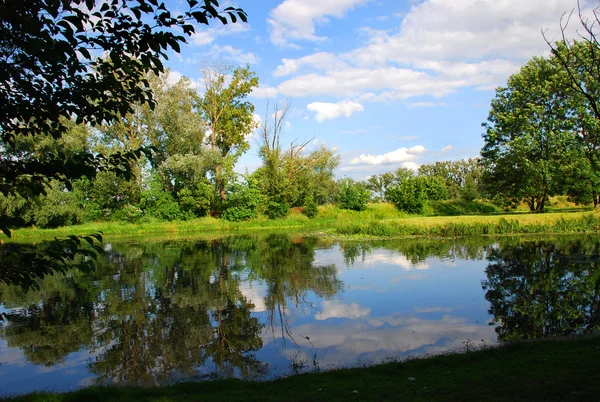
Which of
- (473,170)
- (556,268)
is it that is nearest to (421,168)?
(473,170)

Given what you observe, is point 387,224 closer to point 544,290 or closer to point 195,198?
point 544,290

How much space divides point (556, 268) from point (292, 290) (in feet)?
34.0

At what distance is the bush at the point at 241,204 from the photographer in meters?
46.0

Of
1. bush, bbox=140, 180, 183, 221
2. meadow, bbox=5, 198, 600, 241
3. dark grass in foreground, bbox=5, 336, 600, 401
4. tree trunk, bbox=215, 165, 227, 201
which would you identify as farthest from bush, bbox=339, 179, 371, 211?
dark grass in foreground, bbox=5, 336, 600, 401

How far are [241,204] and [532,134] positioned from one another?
29.3 meters

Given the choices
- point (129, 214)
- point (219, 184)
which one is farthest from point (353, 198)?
point (129, 214)

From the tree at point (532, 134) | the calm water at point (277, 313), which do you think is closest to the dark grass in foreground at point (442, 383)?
the calm water at point (277, 313)

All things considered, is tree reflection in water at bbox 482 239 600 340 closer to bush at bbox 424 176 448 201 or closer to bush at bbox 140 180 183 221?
bush at bbox 140 180 183 221

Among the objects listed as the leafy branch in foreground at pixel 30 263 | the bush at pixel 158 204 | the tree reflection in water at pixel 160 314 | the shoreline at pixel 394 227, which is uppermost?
the bush at pixel 158 204

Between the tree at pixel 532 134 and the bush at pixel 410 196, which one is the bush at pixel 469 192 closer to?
the bush at pixel 410 196

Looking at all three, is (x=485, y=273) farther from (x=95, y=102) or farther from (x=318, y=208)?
(x=318, y=208)

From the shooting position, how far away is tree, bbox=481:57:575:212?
36.1 m

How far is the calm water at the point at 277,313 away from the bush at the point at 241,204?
24.4 m

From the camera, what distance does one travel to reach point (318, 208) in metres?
50.8
